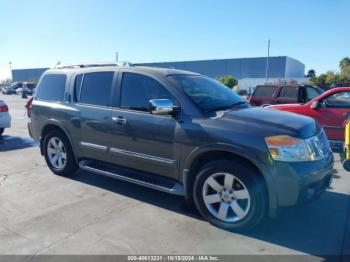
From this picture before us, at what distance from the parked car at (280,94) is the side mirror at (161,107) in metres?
8.33

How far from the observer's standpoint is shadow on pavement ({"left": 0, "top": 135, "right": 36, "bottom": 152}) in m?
8.29

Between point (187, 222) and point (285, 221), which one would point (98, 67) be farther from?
point (285, 221)

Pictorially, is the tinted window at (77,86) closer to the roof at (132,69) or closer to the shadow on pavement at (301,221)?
the roof at (132,69)

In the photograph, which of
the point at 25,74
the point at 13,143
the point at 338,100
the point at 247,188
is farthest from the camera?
the point at 25,74

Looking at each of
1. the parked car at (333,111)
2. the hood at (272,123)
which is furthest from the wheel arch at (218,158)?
the parked car at (333,111)

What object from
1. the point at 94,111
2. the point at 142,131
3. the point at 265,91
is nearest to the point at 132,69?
the point at 94,111

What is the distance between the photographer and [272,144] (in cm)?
338

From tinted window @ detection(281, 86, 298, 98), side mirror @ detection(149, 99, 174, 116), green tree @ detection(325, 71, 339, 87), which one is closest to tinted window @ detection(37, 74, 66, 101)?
side mirror @ detection(149, 99, 174, 116)

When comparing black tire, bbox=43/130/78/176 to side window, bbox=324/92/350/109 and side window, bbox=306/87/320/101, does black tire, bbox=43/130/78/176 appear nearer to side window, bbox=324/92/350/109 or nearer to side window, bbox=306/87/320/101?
side window, bbox=324/92/350/109

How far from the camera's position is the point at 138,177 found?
4.44m

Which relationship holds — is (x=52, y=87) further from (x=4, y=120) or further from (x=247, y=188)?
(x=4, y=120)

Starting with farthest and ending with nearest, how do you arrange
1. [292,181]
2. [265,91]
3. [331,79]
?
[331,79]
[265,91]
[292,181]

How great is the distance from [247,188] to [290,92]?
9.24 meters

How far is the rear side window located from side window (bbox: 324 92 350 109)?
13.7 ft
